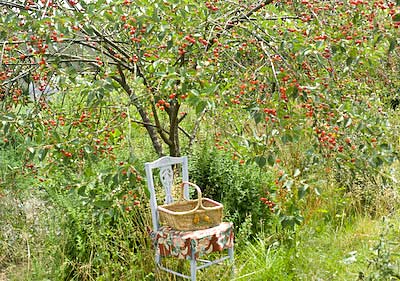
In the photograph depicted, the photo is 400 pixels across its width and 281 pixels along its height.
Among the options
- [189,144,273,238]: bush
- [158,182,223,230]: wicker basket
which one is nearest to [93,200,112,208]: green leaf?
[158,182,223,230]: wicker basket

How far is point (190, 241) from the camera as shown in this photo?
9.40ft

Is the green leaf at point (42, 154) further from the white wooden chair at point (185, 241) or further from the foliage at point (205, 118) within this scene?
the white wooden chair at point (185, 241)

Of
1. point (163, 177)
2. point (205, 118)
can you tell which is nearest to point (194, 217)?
point (163, 177)

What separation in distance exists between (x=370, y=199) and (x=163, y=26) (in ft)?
7.93

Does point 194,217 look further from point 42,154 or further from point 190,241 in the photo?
point 42,154

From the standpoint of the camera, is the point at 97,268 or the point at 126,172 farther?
the point at 97,268

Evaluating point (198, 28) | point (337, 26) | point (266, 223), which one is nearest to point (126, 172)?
point (198, 28)

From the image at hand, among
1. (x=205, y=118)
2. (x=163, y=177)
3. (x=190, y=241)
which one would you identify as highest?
(x=205, y=118)

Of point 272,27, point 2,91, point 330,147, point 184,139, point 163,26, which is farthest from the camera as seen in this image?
point 184,139

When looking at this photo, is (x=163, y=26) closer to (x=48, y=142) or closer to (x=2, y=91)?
(x=48, y=142)

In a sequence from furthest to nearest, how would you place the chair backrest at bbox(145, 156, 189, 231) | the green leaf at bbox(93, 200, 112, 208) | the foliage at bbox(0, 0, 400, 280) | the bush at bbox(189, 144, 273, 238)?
1. the bush at bbox(189, 144, 273, 238)
2. the chair backrest at bbox(145, 156, 189, 231)
3. the green leaf at bbox(93, 200, 112, 208)
4. the foliage at bbox(0, 0, 400, 280)

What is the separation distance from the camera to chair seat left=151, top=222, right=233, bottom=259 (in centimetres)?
287

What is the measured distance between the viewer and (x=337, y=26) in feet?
8.95

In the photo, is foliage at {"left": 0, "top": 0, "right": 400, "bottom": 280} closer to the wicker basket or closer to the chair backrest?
the chair backrest
